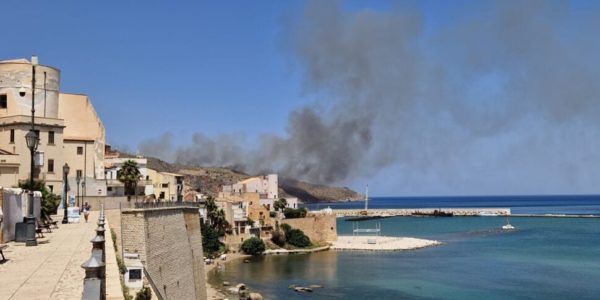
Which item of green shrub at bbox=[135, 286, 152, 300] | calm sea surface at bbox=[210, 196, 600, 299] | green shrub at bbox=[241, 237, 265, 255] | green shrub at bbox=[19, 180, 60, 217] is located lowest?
calm sea surface at bbox=[210, 196, 600, 299]

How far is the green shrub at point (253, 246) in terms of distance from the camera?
73250 mm

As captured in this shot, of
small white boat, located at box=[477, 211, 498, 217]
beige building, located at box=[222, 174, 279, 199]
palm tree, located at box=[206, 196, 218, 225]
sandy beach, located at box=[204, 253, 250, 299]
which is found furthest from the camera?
small white boat, located at box=[477, 211, 498, 217]

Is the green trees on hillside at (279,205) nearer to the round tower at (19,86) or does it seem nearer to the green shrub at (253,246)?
the green shrub at (253,246)

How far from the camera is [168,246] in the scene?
3019 centimetres

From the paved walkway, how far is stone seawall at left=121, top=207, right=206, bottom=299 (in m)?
4.83

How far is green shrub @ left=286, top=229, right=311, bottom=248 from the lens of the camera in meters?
80.1

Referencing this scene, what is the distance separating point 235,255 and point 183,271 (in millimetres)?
40077

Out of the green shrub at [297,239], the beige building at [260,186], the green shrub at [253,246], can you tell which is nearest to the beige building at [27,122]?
the green shrub at [253,246]

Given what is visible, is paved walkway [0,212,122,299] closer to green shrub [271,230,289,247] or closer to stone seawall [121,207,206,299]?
stone seawall [121,207,206,299]

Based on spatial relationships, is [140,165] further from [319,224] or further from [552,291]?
[552,291]

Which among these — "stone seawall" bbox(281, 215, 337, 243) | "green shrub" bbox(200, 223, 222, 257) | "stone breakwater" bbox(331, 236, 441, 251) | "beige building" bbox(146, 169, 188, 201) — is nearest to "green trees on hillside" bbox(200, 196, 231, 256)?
"green shrub" bbox(200, 223, 222, 257)

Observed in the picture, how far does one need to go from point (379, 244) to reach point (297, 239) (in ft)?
43.8

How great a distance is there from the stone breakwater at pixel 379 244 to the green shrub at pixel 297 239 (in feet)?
14.6

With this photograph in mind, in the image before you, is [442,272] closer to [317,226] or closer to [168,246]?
[317,226]
